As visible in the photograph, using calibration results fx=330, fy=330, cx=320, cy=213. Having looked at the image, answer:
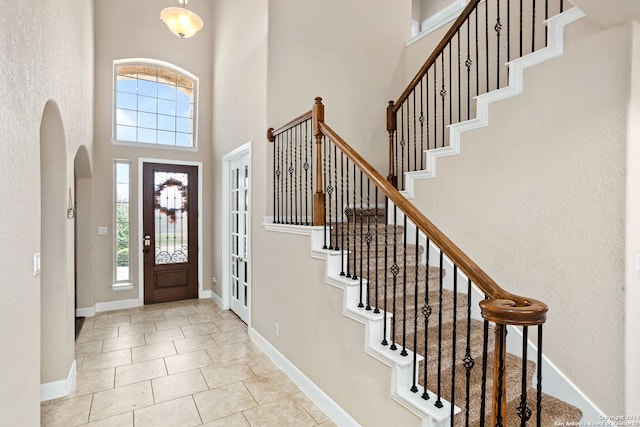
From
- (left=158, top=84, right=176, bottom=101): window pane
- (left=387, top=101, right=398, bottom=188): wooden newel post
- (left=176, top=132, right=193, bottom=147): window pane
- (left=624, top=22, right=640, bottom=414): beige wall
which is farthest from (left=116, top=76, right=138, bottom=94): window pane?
(left=624, top=22, right=640, bottom=414): beige wall

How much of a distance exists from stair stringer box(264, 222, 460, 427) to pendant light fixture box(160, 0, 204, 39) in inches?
111

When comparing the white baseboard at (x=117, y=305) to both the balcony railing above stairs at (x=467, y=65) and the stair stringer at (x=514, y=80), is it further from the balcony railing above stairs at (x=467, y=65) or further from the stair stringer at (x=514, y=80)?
the stair stringer at (x=514, y=80)

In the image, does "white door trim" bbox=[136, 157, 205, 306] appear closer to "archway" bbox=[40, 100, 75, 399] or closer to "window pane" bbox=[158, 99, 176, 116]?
"window pane" bbox=[158, 99, 176, 116]

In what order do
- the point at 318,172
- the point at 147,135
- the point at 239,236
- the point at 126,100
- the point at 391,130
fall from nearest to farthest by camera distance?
the point at 318,172
the point at 391,130
the point at 239,236
the point at 126,100
the point at 147,135

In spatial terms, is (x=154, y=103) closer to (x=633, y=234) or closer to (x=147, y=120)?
(x=147, y=120)

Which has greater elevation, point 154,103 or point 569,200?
point 154,103

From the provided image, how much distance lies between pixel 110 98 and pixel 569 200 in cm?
587

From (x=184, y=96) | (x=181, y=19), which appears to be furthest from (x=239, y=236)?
(x=184, y=96)

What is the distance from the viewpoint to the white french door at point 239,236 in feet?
14.8

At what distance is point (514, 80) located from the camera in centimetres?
250

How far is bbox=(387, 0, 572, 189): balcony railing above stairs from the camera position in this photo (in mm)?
3092

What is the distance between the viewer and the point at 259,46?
12.6ft

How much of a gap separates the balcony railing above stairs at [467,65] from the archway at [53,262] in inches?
125

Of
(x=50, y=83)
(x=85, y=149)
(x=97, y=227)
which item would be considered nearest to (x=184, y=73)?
(x=85, y=149)
